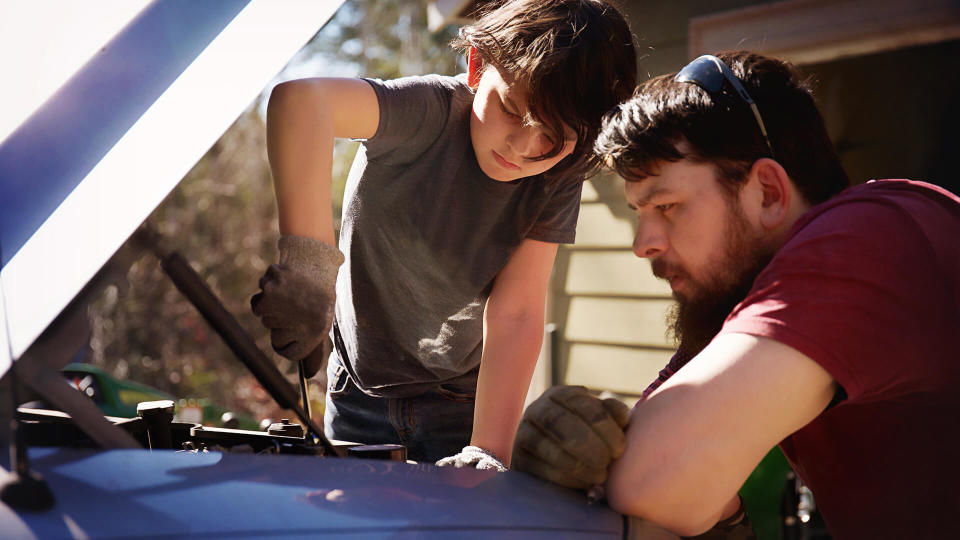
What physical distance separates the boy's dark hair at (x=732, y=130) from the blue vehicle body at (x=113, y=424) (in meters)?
0.67

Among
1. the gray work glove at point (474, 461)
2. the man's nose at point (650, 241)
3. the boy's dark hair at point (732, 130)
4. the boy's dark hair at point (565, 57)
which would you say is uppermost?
the boy's dark hair at point (565, 57)

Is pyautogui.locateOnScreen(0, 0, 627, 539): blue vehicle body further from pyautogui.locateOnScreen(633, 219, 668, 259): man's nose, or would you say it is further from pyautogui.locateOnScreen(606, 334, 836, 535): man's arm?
pyautogui.locateOnScreen(633, 219, 668, 259): man's nose

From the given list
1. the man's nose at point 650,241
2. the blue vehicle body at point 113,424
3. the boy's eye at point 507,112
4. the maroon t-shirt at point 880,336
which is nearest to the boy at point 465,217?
the boy's eye at point 507,112

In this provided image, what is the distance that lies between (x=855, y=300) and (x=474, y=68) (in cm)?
111

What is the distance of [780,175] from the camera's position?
4.50 ft

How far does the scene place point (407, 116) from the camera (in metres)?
1.71

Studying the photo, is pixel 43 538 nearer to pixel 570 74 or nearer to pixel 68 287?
pixel 68 287

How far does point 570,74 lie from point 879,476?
94 cm

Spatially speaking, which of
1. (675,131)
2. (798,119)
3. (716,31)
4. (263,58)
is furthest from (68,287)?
(716,31)

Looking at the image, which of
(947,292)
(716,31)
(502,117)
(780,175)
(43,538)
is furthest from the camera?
(716,31)

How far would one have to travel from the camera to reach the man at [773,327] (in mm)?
972

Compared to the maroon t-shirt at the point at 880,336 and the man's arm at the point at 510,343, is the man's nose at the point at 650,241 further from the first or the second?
the man's arm at the point at 510,343

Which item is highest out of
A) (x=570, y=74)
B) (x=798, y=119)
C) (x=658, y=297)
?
(x=570, y=74)

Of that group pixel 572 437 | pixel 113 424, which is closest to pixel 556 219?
A: pixel 572 437
